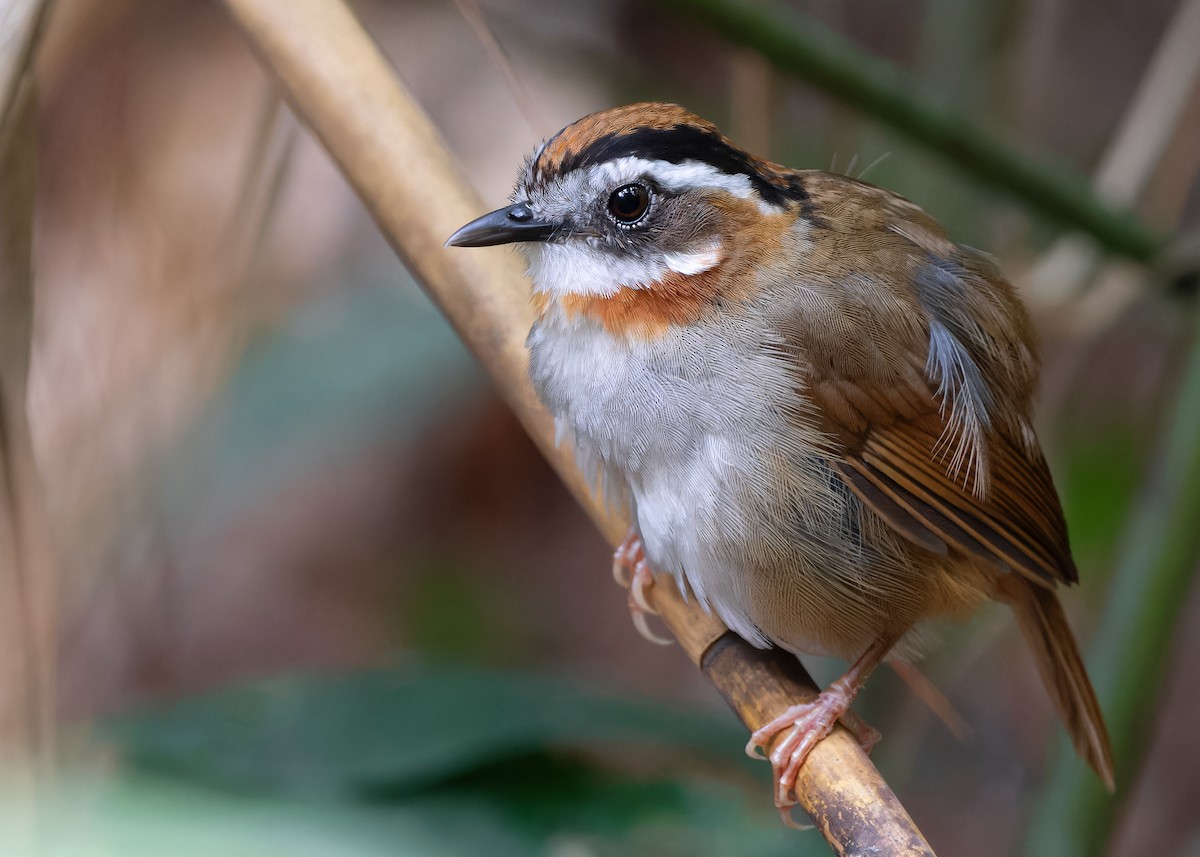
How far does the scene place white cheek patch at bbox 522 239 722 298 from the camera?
234cm

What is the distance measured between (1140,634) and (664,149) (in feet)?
4.71

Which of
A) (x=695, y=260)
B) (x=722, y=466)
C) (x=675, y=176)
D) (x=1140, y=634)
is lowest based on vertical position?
(x=1140, y=634)

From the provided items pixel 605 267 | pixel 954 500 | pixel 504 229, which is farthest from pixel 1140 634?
pixel 504 229

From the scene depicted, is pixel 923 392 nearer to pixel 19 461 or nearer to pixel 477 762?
pixel 477 762

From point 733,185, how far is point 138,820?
1.53 m

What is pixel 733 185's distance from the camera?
240 centimetres

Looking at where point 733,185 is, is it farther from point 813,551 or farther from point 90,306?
point 90,306

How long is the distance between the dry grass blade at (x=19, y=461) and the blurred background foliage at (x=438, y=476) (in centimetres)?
2

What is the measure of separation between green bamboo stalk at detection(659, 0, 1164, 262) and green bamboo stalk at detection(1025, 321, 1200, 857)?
0.55 m

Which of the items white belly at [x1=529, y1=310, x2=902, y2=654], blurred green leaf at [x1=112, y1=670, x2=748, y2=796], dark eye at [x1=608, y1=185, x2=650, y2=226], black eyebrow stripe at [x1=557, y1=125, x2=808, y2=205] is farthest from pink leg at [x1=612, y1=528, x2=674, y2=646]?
black eyebrow stripe at [x1=557, y1=125, x2=808, y2=205]

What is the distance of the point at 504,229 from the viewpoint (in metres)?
2.27

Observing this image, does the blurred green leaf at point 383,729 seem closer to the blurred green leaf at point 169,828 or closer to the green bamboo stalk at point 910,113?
the blurred green leaf at point 169,828

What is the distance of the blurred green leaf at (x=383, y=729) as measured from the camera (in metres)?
2.69

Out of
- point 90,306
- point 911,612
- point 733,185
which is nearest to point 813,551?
point 911,612
